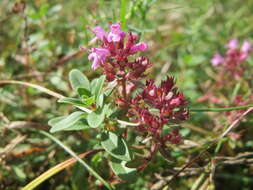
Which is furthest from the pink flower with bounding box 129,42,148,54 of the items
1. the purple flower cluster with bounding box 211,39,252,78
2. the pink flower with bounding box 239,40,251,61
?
the pink flower with bounding box 239,40,251,61

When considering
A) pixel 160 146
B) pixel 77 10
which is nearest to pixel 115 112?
pixel 160 146

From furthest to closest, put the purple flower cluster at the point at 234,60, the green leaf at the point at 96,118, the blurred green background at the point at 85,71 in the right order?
the purple flower cluster at the point at 234,60 → the blurred green background at the point at 85,71 → the green leaf at the point at 96,118

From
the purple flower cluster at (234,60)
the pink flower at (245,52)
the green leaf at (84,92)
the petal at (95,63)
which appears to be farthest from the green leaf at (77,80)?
the pink flower at (245,52)

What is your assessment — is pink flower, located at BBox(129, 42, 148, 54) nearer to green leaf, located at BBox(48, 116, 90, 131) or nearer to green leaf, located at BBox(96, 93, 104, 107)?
green leaf, located at BBox(96, 93, 104, 107)

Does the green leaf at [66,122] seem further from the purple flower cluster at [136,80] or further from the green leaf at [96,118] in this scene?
the purple flower cluster at [136,80]

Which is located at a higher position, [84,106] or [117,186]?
[84,106]

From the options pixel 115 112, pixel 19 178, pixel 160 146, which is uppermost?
pixel 115 112

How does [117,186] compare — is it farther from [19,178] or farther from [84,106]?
[19,178]
